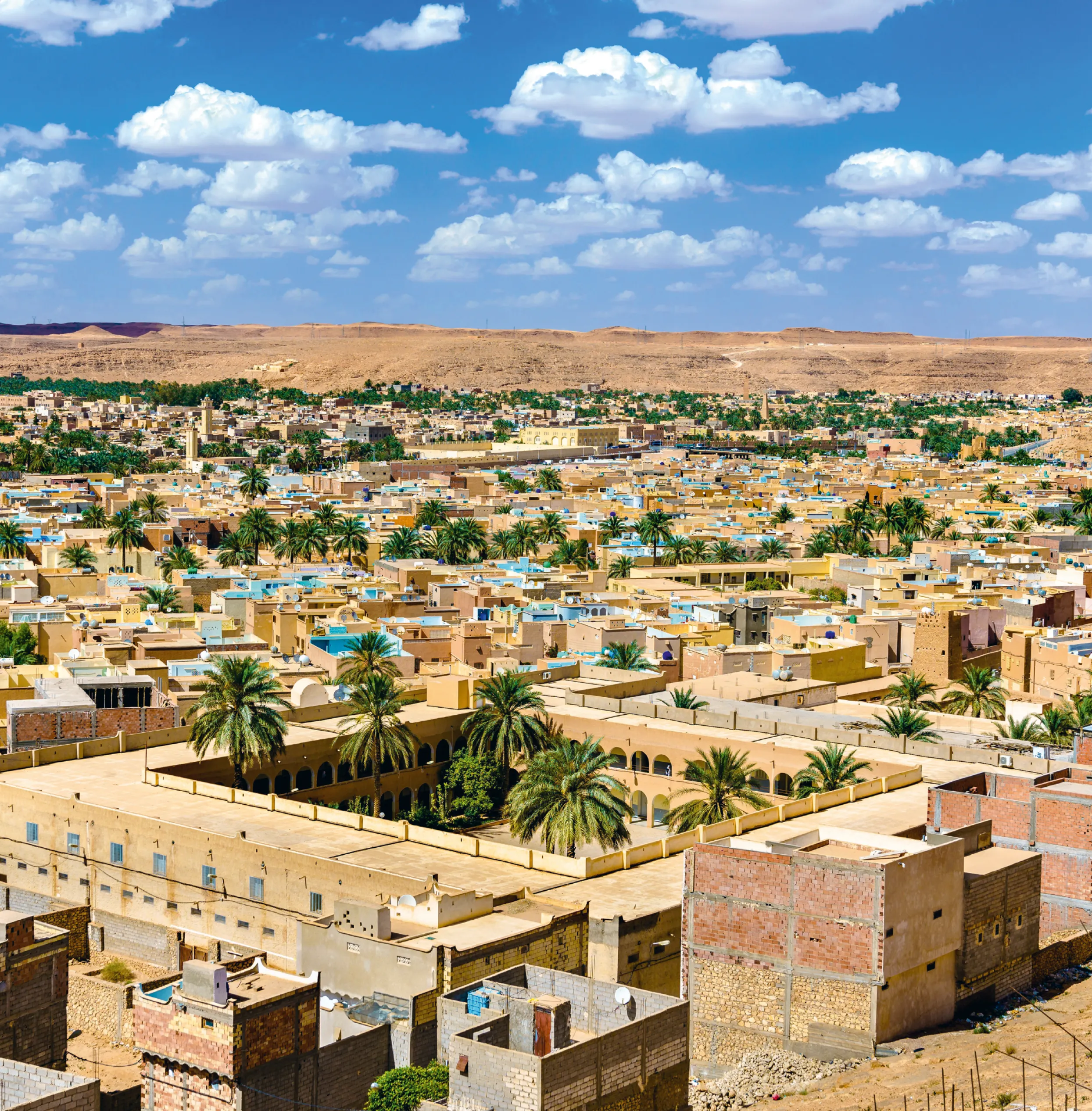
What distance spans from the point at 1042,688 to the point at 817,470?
89207 millimetres

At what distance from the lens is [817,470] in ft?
461

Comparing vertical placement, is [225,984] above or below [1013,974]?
above

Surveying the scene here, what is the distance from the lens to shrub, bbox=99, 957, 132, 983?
98.1ft

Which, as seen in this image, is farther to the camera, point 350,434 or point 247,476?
point 350,434

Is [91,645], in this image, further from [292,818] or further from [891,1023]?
[891,1023]

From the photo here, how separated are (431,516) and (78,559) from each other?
87.7 ft

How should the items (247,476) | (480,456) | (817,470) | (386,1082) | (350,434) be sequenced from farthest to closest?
1. (350,434)
2. (480,456)
3. (817,470)
4. (247,476)
5. (386,1082)

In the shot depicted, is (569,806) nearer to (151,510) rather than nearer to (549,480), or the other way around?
(151,510)

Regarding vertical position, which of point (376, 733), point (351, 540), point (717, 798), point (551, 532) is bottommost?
point (717, 798)

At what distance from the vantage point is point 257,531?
85.1m

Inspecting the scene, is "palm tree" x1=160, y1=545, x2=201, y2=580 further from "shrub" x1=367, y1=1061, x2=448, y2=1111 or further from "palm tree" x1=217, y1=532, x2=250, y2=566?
"shrub" x1=367, y1=1061, x2=448, y2=1111

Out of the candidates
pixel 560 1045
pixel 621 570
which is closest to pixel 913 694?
pixel 560 1045

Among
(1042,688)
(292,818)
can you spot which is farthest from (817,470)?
(292,818)

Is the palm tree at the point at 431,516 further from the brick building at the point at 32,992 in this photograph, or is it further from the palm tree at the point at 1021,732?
the brick building at the point at 32,992
